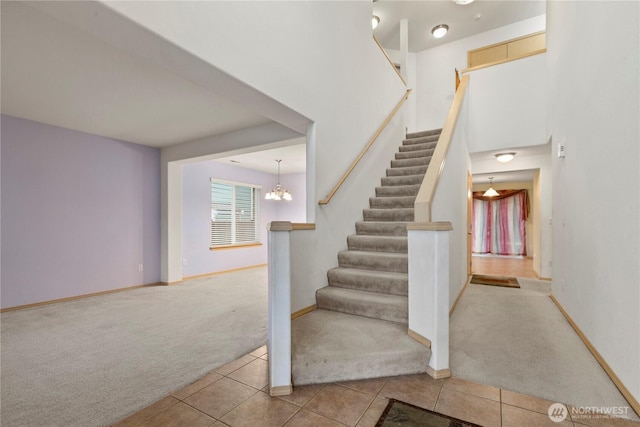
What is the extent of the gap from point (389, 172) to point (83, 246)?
5019 mm

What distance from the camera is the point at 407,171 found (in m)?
4.64

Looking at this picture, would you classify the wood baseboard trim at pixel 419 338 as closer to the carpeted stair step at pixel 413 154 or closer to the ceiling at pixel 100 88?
the ceiling at pixel 100 88

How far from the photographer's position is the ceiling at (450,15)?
19.5ft

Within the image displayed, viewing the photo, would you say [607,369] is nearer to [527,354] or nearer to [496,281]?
[527,354]

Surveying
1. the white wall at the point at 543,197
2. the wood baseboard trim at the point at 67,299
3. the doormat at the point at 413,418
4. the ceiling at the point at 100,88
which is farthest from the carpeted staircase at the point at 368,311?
the wood baseboard trim at the point at 67,299

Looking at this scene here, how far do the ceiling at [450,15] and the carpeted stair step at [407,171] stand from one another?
382 centimetres

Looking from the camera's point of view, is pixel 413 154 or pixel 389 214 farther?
pixel 413 154

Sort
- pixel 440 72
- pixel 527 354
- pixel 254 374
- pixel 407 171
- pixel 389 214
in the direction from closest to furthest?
1. pixel 254 374
2. pixel 527 354
3. pixel 389 214
4. pixel 407 171
5. pixel 440 72

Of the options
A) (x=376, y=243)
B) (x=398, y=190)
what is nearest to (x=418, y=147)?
(x=398, y=190)

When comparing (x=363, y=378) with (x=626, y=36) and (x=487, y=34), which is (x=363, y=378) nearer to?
(x=626, y=36)

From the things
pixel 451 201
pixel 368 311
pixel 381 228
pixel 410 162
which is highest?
pixel 410 162

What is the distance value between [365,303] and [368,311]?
3.1 inches

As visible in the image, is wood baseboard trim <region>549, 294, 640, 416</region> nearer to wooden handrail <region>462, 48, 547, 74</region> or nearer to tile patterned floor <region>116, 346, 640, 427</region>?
tile patterned floor <region>116, 346, 640, 427</region>

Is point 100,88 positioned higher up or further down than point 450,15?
further down
